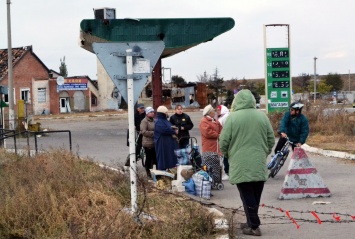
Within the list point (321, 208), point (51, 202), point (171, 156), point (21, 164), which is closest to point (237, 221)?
point (321, 208)

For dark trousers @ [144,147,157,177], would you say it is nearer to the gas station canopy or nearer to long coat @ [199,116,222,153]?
long coat @ [199,116,222,153]

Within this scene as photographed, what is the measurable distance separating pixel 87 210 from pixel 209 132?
198 inches

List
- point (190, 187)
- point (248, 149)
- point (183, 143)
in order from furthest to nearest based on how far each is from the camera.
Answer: point (183, 143) → point (190, 187) → point (248, 149)

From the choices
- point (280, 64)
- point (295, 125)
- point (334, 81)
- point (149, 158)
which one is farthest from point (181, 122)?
point (334, 81)

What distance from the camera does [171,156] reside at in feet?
45.8

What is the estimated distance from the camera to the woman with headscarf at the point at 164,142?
13898mm

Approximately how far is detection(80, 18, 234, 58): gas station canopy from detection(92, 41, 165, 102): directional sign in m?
6.09

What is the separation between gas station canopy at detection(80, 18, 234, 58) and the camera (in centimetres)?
1467

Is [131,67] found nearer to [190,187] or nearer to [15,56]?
[190,187]

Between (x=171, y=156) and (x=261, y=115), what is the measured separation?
546 centimetres

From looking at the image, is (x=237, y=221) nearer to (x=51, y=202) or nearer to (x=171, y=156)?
(x=51, y=202)

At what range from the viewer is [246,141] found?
8.57m

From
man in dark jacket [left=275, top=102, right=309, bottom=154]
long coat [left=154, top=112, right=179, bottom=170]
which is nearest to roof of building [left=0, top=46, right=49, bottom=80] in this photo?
long coat [left=154, top=112, right=179, bottom=170]

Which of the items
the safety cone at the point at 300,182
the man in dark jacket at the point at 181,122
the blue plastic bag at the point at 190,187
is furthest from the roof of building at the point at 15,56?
the safety cone at the point at 300,182
